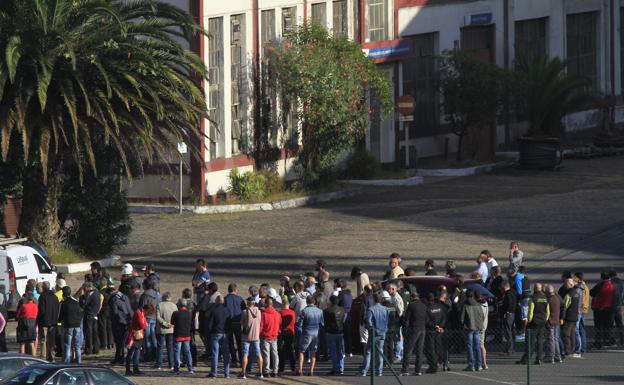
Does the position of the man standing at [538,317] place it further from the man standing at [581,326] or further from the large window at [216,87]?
Result: the large window at [216,87]

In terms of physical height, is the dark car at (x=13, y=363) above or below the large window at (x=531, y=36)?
below

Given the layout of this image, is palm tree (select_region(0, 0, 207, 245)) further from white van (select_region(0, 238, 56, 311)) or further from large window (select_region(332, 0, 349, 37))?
large window (select_region(332, 0, 349, 37))

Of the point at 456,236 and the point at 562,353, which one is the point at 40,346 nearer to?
the point at 562,353

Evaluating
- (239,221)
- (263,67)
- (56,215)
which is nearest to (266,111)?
(263,67)

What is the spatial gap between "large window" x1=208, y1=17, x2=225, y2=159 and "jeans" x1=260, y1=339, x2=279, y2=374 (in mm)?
19193

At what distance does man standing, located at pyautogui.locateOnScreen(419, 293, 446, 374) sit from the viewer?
23531mm

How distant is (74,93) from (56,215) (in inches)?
122

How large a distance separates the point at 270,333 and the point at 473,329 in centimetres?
321

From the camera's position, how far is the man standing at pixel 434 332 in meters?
23.5

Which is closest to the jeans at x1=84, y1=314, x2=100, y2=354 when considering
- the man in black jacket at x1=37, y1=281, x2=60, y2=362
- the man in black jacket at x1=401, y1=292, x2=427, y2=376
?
the man in black jacket at x1=37, y1=281, x2=60, y2=362

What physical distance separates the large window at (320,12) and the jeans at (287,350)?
24298mm

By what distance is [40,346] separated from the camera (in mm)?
25141

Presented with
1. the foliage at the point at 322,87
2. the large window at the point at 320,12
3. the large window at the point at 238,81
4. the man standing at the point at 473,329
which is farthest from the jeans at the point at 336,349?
the large window at the point at 320,12

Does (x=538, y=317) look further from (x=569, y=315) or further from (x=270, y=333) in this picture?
(x=270, y=333)
